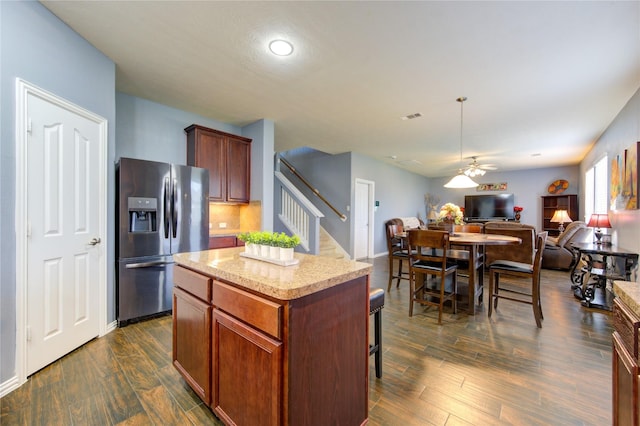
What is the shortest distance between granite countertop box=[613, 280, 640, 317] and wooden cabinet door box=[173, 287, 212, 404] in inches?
69.3

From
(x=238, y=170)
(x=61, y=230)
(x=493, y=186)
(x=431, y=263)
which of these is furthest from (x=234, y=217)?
(x=493, y=186)

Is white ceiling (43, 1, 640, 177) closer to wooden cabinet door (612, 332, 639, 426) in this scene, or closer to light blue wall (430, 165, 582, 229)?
wooden cabinet door (612, 332, 639, 426)

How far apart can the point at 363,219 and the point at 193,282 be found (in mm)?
5740

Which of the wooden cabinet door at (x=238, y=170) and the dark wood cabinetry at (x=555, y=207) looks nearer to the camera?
the wooden cabinet door at (x=238, y=170)

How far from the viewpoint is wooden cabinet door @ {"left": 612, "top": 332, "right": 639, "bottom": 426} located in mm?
868

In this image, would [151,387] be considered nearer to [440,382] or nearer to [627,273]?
[440,382]

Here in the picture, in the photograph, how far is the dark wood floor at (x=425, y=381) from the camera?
1545 mm

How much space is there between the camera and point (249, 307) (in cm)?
117

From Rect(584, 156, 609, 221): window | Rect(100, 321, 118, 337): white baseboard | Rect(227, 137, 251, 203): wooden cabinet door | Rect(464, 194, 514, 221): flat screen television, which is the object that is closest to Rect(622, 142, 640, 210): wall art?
Rect(584, 156, 609, 221): window

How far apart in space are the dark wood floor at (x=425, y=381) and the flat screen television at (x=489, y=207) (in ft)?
23.3

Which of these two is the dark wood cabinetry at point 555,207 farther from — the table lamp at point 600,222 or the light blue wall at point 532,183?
the table lamp at point 600,222

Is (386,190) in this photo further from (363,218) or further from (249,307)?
(249,307)

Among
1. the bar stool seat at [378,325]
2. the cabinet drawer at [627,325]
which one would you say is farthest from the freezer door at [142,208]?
the cabinet drawer at [627,325]

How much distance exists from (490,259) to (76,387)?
18.8 feet
